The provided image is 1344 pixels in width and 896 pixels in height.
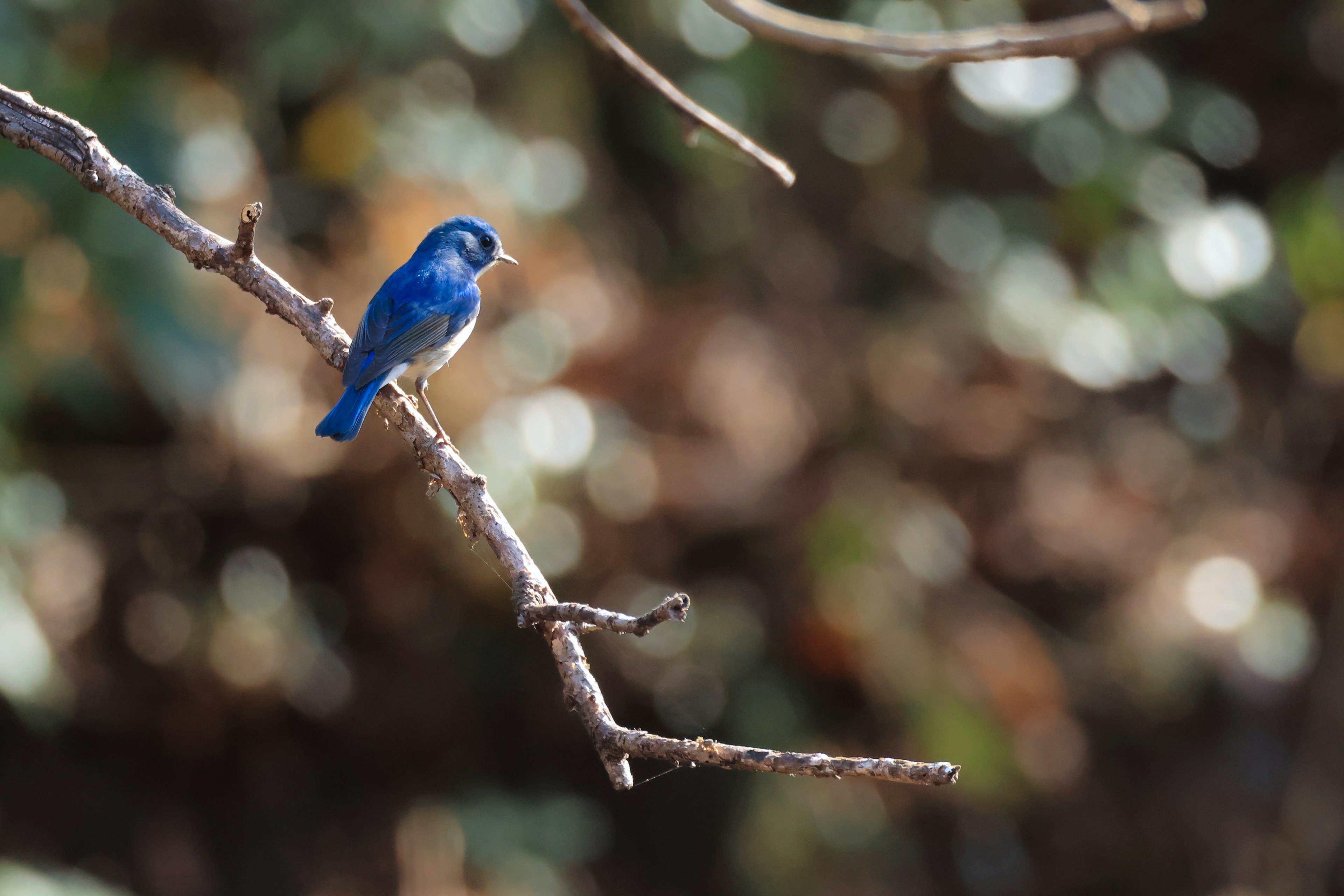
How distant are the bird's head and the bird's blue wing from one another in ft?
0.69

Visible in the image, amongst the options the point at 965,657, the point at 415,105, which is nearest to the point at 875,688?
the point at 965,657

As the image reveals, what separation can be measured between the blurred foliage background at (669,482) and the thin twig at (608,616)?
3457 mm

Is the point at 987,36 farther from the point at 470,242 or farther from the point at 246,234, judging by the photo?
the point at 470,242

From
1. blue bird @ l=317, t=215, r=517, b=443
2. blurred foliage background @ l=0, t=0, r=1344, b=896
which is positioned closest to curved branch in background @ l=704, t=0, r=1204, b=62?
blue bird @ l=317, t=215, r=517, b=443

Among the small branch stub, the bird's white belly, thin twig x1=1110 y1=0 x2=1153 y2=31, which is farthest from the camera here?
the bird's white belly

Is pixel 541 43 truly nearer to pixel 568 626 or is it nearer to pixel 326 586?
pixel 326 586

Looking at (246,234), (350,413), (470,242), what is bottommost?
(246,234)

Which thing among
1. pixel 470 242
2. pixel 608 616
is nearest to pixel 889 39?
pixel 608 616

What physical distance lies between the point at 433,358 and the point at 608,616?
1678 millimetres

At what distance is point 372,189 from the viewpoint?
5539 millimetres

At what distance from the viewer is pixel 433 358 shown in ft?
9.48

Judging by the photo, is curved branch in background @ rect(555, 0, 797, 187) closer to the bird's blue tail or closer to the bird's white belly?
the bird's blue tail

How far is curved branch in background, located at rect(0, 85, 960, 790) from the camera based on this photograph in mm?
1340

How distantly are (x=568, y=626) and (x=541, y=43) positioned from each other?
5387mm
